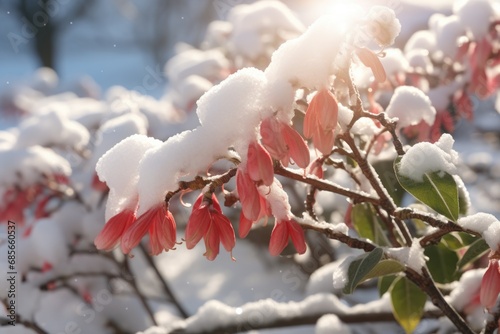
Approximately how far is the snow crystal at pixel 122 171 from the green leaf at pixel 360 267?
9.0 inches

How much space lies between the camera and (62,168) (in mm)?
1577

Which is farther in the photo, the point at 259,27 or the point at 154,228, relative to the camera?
the point at 259,27

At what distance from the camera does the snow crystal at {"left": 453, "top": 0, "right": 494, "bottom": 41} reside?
1285 mm

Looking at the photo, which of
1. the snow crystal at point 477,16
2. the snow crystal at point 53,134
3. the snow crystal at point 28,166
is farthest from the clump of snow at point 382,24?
the snow crystal at point 53,134

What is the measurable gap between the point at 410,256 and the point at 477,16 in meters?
0.70

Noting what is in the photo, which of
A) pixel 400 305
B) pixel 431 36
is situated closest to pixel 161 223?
pixel 400 305

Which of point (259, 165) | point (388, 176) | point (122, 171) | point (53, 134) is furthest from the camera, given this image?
point (53, 134)

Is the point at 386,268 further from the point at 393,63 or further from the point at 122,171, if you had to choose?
the point at 393,63

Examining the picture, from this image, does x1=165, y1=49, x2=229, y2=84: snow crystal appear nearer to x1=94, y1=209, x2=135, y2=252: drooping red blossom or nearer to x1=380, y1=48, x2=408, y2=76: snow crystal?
x1=380, y1=48, x2=408, y2=76: snow crystal

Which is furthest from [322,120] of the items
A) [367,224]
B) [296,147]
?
[367,224]

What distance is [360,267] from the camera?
2.26ft

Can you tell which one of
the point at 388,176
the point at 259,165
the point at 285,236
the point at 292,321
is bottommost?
the point at 292,321

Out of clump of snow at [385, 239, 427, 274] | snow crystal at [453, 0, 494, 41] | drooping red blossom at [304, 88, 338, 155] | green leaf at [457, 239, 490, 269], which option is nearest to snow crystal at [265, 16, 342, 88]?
drooping red blossom at [304, 88, 338, 155]

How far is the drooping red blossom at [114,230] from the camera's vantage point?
0.69 meters
